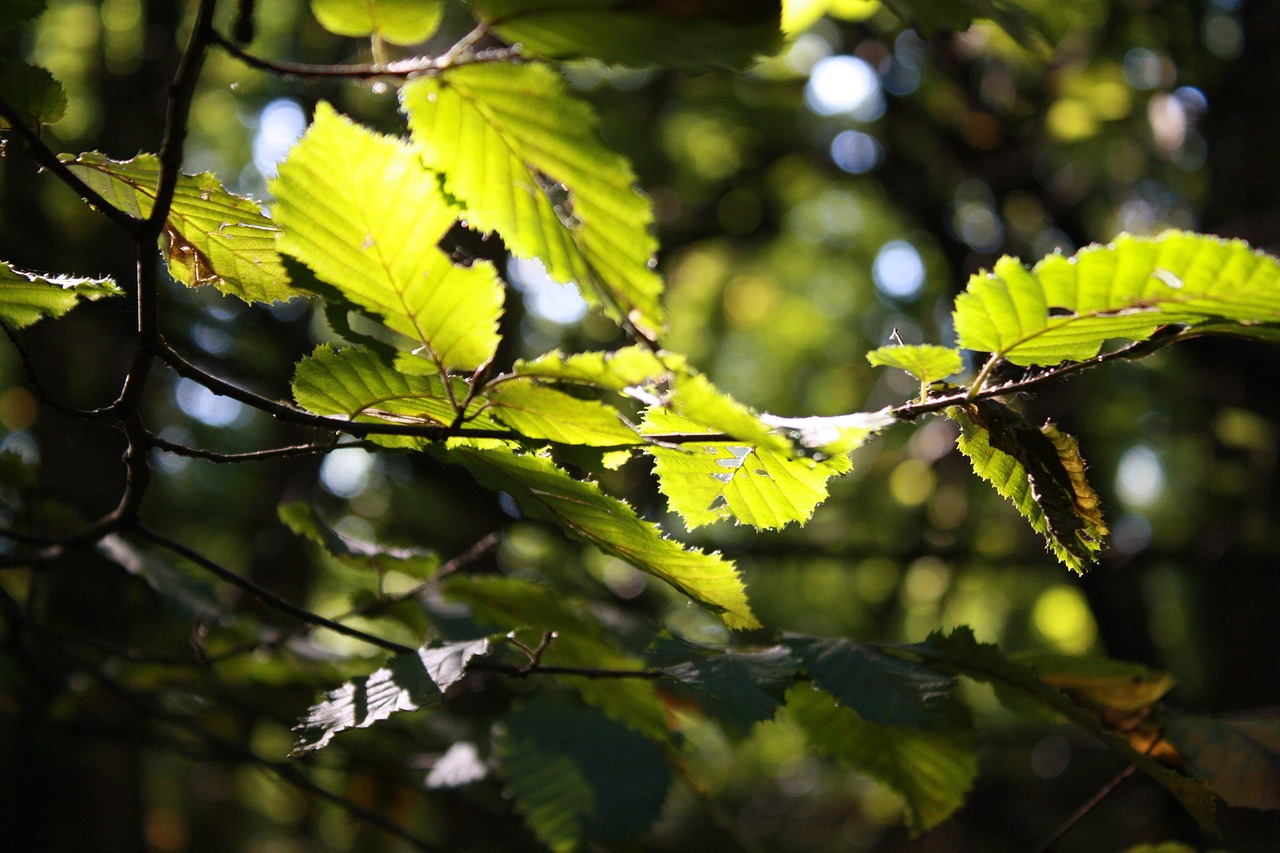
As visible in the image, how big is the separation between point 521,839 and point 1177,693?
321 cm

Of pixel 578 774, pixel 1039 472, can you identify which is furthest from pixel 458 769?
pixel 1039 472

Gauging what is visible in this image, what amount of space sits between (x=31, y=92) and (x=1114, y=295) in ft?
2.76

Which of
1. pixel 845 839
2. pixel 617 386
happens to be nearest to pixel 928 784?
pixel 617 386

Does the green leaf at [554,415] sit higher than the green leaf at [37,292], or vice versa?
the green leaf at [37,292]

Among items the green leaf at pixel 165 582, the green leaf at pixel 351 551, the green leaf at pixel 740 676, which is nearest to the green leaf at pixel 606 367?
the green leaf at pixel 740 676

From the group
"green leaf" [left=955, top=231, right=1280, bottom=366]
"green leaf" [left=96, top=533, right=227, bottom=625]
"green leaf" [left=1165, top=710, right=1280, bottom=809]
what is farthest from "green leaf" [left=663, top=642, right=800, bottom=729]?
"green leaf" [left=96, top=533, right=227, bottom=625]

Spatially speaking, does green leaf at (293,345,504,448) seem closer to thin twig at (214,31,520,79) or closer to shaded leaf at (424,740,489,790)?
thin twig at (214,31,520,79)

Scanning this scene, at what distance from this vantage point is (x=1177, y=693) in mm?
4148

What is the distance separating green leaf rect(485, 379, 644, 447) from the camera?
2.06ft

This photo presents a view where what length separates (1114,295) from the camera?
564 millimetres

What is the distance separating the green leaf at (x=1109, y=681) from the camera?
1.09 m

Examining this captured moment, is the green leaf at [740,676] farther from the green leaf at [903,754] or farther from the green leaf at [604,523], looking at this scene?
the green leaf at [903,754]

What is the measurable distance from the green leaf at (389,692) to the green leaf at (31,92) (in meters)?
0.60

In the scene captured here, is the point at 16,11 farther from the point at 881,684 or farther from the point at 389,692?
the point at 881,684
